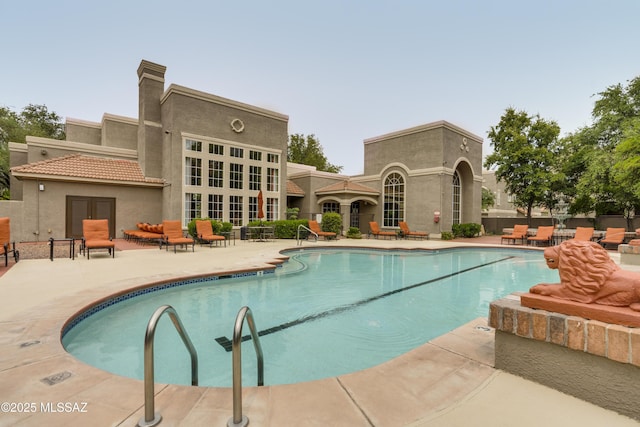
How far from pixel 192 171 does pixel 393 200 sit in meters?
13.3

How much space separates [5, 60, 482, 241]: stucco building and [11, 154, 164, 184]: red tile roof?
45 mm

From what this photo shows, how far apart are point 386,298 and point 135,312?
481cm

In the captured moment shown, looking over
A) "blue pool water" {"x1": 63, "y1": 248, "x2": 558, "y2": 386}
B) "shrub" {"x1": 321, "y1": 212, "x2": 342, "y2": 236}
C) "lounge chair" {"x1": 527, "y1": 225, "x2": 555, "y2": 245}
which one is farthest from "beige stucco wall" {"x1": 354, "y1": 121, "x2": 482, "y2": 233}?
"blue pool water" {"x1": 63, "y1": 248, "x2": 558, "y2": 386}

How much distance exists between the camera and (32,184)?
12695 mm

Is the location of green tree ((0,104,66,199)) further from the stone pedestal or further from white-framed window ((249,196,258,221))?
Answer: the stone pedestal

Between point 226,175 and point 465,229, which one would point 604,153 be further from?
point 226,175

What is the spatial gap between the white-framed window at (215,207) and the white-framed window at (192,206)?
0.55m

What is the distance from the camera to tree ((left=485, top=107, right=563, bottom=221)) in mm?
21473

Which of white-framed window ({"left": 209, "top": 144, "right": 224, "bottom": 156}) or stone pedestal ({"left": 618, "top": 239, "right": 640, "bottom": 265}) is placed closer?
stone pedestal ({"left": 618, "top": 239, "right": 640, "bottom": 265})

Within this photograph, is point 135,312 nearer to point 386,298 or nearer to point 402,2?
point 386,298

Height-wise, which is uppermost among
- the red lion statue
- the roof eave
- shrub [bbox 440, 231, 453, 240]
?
the roof eave

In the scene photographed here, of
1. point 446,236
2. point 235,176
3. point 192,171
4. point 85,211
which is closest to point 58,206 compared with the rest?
point 85,211

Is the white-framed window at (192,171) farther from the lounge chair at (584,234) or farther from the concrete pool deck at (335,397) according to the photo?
the lounge chair at (584,234)

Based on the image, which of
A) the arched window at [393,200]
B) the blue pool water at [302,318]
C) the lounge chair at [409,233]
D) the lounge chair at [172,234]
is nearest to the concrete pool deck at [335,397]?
the blue pool water at [302,318]
